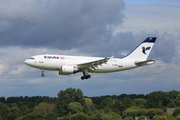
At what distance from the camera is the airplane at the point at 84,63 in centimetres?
7175

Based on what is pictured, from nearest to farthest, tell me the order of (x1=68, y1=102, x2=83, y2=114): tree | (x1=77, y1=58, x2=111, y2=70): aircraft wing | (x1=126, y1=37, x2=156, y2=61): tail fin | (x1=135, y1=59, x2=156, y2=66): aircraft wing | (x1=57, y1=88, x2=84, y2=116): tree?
(x1=77, y1=58, x2=111, y2=70): aircraft wing
(x1=135, y1=59, x2=156, y2=66): aircraft wing
(x1=126, y1=37, x2=156, y2=61): tail fin
(x1=68, y1=102, x2=83, y2=114): tree
(x1=57, y1=88, x2=84, y2=116): tree

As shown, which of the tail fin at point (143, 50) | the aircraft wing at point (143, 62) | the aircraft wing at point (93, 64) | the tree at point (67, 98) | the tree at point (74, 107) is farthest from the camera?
the tree at point (67, 98)

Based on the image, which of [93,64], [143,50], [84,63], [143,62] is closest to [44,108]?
[143,50]

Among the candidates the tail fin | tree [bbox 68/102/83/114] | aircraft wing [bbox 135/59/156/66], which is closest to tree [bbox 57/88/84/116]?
tree [bbox 68/102/83/114]

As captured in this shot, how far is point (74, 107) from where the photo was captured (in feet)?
530

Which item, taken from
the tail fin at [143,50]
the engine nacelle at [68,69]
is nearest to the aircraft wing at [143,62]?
the tail fin at [143,50]

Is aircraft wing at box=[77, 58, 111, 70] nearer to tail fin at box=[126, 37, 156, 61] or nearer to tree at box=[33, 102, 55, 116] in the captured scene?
tail fin at box=[126, 37, 156, 61]

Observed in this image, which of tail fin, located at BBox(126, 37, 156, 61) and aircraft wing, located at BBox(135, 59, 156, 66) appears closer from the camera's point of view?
aircraft wing, located at BBox(135, 59, 156, 66)

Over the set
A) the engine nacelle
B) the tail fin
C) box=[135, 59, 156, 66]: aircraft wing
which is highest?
the tail fin

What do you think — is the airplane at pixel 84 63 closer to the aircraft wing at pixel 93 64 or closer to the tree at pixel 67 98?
the aircraft wing at pixel 93 64

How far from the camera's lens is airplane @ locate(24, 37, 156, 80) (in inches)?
2825

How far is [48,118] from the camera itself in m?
147

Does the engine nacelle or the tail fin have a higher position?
the tail fin

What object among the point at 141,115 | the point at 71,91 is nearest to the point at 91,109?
the point at 71,91
